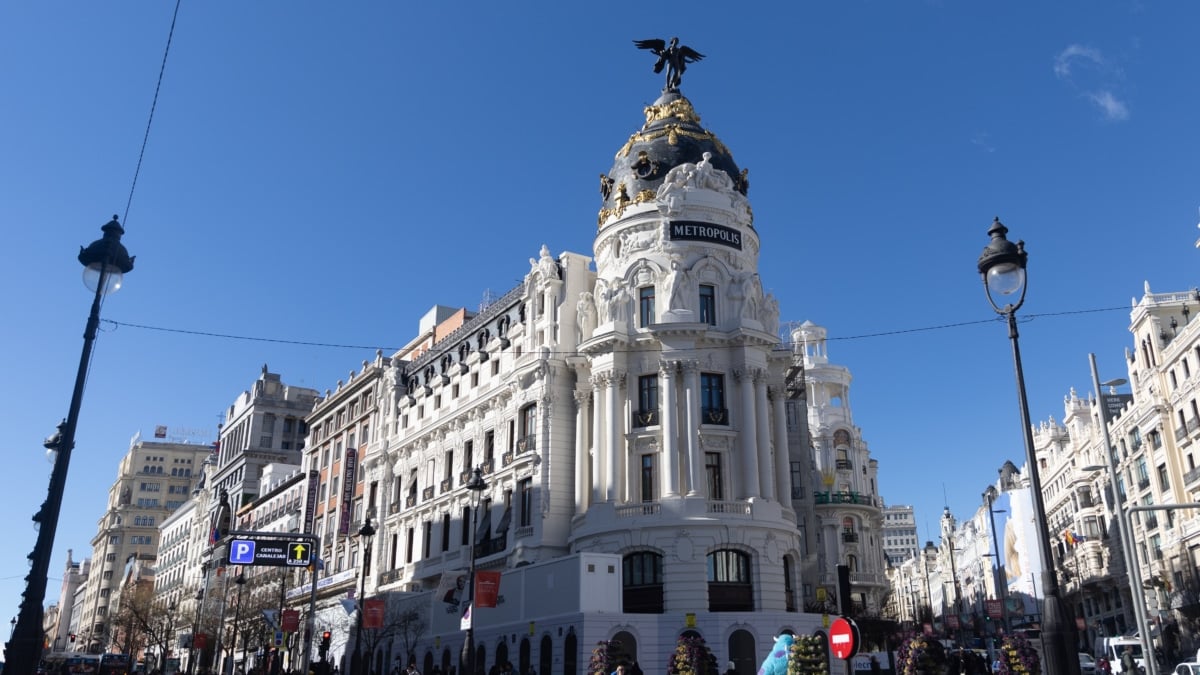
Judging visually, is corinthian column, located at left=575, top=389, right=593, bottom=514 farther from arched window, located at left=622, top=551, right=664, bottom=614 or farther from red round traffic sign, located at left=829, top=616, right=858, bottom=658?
red round traffic sign, located at left=829, top=616, right=858, bottom=658

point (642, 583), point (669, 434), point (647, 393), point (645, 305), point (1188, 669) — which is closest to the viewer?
point (1188, 669)

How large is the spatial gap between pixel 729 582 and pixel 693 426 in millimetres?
7200

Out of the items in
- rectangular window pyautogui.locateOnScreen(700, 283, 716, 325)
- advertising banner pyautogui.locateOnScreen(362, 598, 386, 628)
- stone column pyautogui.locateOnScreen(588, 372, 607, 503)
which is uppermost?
rectangular window pyautogui.locateOnScreen(700, 283, 716, 325)

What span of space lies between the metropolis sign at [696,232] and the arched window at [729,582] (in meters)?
15.1

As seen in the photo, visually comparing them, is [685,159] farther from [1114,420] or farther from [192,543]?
[192,543]

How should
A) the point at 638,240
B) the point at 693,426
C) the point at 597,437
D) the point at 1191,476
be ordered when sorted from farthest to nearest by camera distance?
the point at 1191,476 < the point at 638,240 < the point at 597,437 < the point at 693,426

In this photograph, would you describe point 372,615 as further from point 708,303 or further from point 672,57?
point 672,57

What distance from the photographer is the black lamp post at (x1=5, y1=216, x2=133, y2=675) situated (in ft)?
36.4

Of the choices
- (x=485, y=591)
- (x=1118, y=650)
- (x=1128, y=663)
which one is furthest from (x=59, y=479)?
(x=1118, y=650)

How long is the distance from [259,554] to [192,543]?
3095 inches

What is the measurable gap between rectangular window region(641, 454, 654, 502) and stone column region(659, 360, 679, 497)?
716 millimetres

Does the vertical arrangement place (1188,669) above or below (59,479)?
below

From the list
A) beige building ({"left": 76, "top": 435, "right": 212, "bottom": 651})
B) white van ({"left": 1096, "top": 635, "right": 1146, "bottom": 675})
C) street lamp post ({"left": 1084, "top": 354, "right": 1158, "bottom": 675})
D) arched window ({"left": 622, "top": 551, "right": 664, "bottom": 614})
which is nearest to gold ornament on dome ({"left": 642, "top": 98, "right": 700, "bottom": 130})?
arched window ({"left": 622, "top": 551, "right": 664, "bottom": 614})

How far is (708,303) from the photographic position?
4706cm
